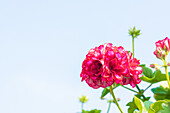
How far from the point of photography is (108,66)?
1.42 m

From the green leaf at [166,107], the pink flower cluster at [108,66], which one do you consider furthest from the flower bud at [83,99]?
the green leaf at [166,107]

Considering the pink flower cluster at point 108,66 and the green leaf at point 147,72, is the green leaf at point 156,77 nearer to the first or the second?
the green leaf at point 147,72

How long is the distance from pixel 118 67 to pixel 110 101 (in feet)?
3.66

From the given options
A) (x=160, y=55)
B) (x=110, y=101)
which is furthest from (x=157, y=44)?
(x=110, y=101)

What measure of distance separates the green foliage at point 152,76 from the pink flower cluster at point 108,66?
37 cm

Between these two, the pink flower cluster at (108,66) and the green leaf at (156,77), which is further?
the green leaf at (156,77)

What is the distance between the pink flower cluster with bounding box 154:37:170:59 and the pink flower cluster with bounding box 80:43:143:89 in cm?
14

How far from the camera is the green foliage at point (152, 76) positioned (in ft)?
5.89

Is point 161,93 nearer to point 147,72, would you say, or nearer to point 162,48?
point 147,72

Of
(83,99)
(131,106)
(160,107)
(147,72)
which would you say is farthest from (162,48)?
(83,99)

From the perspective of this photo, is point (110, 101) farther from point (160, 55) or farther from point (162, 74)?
point (160, 55)

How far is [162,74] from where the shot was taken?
5.89 ft

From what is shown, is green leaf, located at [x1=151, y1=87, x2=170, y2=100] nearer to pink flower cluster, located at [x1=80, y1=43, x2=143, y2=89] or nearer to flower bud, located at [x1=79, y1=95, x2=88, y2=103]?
pink flower cluster, located at [x1=80, y1=43, x2=143, y2=89]

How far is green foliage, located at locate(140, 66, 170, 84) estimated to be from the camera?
1796 millimetres
